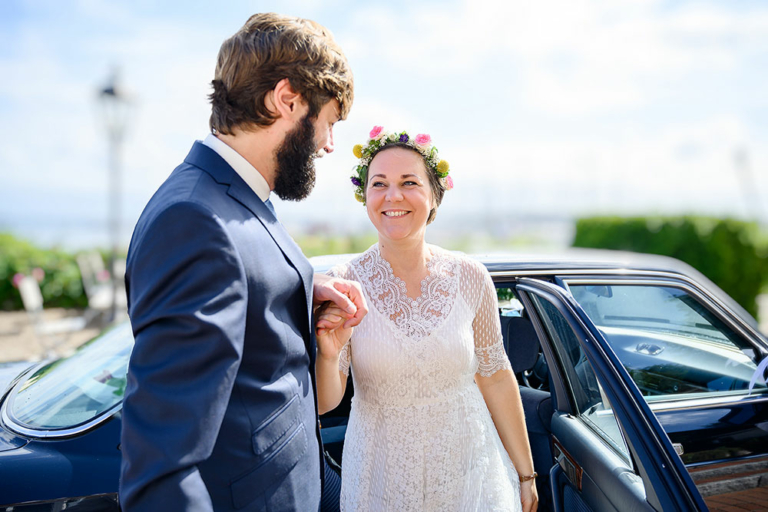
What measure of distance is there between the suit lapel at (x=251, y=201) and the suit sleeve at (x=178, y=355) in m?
0.18

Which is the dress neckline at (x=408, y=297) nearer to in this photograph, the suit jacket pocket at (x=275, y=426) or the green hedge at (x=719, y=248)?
the suit jacket pocket at (x=275, y=426)

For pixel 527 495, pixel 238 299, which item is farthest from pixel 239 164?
pixel 527 495

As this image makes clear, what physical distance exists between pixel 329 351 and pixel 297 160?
0.60 metres

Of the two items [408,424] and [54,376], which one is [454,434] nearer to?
[408,424]

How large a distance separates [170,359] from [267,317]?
238 mm

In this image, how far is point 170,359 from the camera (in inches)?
39.7

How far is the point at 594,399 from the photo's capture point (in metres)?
2.24

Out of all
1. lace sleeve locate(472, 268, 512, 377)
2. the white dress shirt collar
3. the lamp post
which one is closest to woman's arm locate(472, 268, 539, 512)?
lace sleeve locate(472, 268, 512, 377)

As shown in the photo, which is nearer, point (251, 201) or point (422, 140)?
point (251, 201)

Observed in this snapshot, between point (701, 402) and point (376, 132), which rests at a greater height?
point (376, 132)

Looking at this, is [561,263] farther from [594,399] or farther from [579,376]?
[594,399]

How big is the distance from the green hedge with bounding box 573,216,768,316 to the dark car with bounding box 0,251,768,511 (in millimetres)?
9057

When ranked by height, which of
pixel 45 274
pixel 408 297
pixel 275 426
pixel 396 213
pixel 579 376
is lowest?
pixel 45 274

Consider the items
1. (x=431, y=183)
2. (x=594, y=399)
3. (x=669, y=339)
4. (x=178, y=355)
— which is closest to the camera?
(x=178, y=355)
